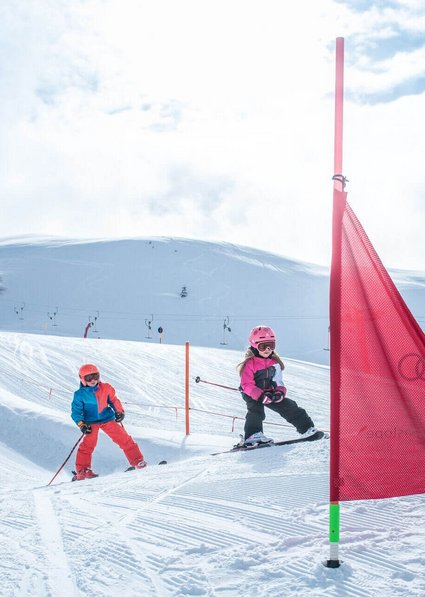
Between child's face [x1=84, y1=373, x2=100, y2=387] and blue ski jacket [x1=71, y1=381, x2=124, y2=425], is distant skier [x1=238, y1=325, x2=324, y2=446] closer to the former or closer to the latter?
blue ski jacket [x1=71, y1=381, x2=124, y2=425]

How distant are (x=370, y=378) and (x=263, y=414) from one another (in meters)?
3.95

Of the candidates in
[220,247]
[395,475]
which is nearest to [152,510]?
[395,475]

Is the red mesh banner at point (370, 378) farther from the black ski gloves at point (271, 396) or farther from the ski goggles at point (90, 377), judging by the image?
the ski goggles at point (90, 377)

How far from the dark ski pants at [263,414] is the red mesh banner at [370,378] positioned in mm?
3669

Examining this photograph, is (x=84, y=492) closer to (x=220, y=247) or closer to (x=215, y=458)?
(x=215, y=458)

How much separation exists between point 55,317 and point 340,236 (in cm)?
4507

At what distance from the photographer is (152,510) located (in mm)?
3980

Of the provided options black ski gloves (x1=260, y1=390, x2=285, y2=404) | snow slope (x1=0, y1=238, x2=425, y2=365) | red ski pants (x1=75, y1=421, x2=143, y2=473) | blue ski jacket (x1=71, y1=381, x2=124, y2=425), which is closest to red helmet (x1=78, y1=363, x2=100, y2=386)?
blue ski jacket (x1=71, y1=381, x2=124, y2=425)

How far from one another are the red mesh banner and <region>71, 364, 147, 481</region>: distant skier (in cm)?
436

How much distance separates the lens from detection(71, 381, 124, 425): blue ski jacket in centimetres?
686

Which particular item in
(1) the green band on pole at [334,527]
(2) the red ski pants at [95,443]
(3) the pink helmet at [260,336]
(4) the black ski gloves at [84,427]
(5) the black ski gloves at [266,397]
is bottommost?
(2) the red ski pants at [95,443]

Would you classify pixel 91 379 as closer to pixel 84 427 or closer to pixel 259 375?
pixel 84 427

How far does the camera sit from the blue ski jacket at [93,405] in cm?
686

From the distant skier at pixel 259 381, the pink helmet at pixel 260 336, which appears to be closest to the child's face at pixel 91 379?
the distant skier at pixel 259 381
